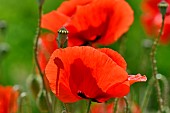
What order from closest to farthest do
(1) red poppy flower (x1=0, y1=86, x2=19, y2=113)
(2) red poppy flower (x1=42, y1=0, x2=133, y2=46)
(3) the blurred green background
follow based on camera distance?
(2) red poppy flower (x1=42, y1=0, x2=133, y2=46) → (1) red poppy flower (x1=0, y1=86, x2=19, y2=113) → (3) the blurred green background

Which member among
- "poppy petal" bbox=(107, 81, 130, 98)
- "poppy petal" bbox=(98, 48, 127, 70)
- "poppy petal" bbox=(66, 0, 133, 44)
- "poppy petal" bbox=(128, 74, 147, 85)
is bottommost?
"poppy petal" bbox=(107, 81, 130, 98)

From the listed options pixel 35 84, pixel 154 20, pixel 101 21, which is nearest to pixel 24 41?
pixel 154 20

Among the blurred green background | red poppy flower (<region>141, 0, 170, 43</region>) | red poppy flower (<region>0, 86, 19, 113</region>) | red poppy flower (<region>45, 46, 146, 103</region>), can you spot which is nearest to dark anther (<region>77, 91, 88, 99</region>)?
red poppy flower (<region>45, 46, 146, 103</region>)

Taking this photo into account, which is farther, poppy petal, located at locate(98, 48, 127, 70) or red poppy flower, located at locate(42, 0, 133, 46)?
red poppy flower, located at locate(42, 0, 133, 46)

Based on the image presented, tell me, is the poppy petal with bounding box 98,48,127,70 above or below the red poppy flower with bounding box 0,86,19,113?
above

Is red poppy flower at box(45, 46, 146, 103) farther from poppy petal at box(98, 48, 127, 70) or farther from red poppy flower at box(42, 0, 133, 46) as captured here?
red poppy flower at box(42, 0, 133, 46)

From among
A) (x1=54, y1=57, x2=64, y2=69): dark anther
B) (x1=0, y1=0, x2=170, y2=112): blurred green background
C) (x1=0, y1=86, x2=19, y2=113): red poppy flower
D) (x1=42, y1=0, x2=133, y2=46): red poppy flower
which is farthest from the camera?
(x1=0, y1=0, x2=170, y2=112): blurred green background

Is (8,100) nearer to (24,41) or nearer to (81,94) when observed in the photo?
(81,94)

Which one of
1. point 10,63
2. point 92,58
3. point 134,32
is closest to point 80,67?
point 92,58
